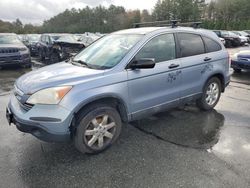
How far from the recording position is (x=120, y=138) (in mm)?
4129

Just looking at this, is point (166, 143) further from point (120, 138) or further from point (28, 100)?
point (28, 100)

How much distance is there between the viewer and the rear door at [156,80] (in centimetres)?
385

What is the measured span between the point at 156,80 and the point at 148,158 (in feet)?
4.13

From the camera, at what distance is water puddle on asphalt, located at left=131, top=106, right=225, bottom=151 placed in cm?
403

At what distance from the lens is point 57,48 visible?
12.1m

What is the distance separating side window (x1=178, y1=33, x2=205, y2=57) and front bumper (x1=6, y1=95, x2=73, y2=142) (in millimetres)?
2464

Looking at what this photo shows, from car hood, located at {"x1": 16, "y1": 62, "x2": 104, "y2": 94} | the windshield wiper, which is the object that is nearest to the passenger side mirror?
car hood, located at {"x1": 16, "y1": 62, "x2": 104, "y2": 94}

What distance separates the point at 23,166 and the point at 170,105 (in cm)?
255

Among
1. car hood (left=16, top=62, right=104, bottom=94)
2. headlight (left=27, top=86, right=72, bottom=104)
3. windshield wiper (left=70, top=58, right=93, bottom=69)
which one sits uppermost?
windshield wiper (left=70, top=58, right=93, bottom=69)

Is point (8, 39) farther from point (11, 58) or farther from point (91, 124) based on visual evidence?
point (91, 124)

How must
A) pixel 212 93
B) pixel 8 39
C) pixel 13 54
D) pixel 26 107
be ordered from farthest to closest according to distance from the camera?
pixel 8 39 < pixel 13 54 < pixel 212 93 < pixel 26 107

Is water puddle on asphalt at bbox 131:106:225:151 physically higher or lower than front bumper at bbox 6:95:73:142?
lower

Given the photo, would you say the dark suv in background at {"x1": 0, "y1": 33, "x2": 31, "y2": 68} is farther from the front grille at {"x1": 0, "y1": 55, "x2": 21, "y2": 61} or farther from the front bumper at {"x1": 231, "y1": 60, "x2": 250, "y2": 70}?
the front bumper at {"x1": 231, "y1": 60, "x2": 250, "y2": 70}

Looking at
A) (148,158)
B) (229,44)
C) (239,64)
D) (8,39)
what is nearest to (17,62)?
(8,39)
